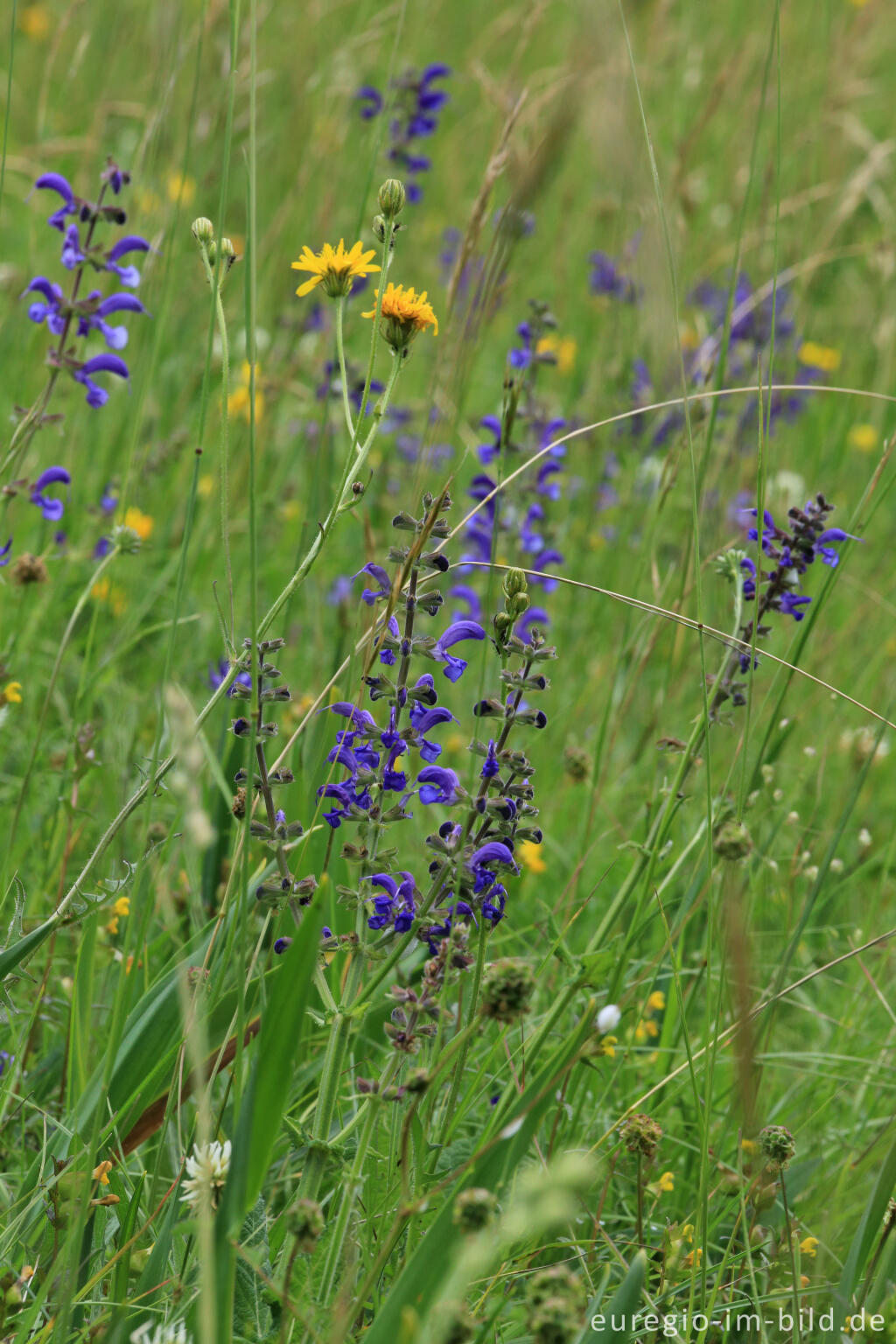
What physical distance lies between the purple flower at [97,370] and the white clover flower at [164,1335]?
1496 millimetres

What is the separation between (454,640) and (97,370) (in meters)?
1.11

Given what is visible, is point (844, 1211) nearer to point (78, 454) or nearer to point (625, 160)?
point (625, 160)

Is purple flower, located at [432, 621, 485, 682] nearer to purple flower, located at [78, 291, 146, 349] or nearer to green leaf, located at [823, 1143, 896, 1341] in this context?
green leaf, located at [823, 1143, 896, 1341]

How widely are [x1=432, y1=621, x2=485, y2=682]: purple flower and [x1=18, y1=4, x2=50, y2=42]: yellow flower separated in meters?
5.30

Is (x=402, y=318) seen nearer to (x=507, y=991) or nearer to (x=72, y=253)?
(x=507, y=991)

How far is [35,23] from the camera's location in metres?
5.60

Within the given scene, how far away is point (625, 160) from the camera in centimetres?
120

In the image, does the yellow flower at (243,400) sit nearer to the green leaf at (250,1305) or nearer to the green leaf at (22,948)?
the green leaf at (22,948)

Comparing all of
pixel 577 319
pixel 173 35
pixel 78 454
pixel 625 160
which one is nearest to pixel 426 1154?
pixel 625 160

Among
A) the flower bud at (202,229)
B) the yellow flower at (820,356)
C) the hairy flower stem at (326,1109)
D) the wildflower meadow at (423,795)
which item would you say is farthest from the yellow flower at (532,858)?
the yellow flower at (820,356)

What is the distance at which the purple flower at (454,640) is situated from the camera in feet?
4.28

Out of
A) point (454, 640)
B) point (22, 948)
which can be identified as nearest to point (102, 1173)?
point (22, 948)

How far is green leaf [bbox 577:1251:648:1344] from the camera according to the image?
39.4 inches

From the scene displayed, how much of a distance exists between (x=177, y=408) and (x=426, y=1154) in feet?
8.94
